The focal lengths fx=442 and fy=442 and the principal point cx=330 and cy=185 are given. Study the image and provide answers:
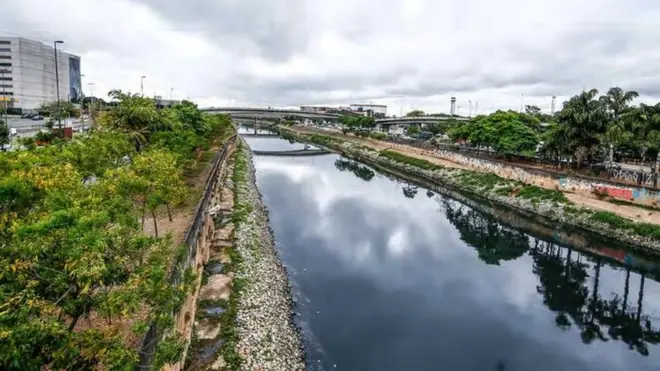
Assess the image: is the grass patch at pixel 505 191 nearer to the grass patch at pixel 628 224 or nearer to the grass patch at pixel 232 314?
the grass patch at pixel 628 224

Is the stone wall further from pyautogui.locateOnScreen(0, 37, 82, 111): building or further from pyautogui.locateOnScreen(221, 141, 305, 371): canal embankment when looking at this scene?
pyautogui.locateOnScreen(0, 37, 82, 111): building

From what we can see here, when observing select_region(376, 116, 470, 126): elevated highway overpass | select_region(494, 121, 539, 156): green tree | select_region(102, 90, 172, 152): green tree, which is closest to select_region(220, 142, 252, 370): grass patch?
select_region(102, 90, 172, 152): green tree

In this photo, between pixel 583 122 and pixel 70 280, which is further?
pixel 583 122

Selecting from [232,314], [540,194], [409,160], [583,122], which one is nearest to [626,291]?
[540,194]

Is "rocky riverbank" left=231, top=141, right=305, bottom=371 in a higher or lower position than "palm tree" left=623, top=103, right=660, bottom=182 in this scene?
lower

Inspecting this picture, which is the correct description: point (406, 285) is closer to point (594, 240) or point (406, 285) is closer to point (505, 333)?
point (505, 333)

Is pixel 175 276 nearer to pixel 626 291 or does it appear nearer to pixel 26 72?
pixel 626 291

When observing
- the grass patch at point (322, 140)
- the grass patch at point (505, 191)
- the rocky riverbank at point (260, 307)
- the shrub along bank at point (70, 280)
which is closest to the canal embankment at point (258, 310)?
the rocky riverbank at point (260, 307)
